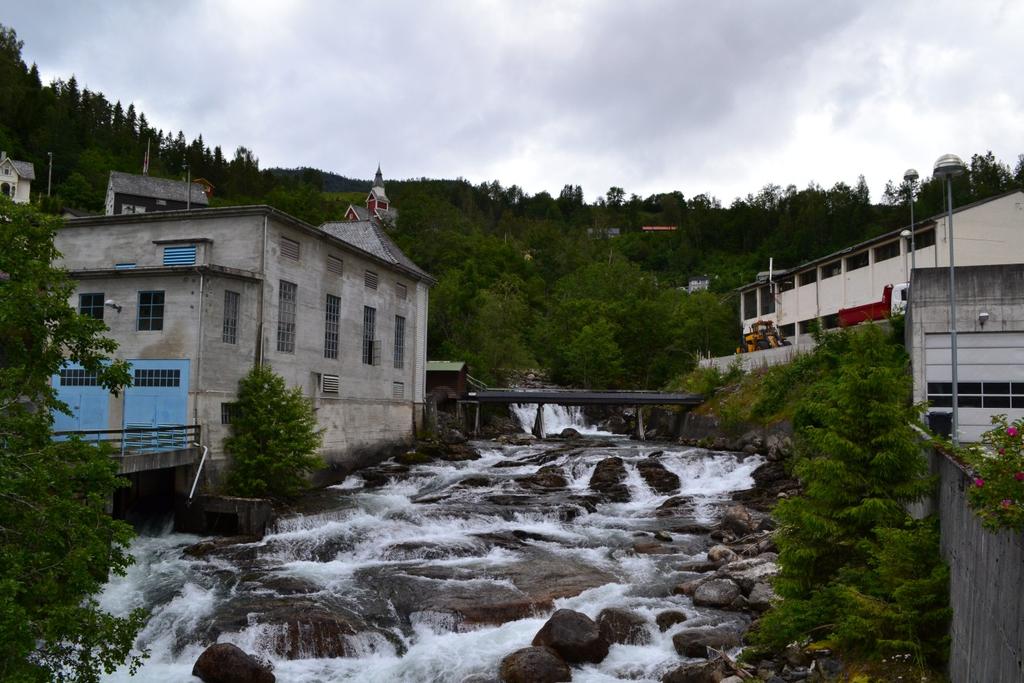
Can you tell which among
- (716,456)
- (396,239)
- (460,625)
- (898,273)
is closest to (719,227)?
(396,239)

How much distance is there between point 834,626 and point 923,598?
2025 millimetres

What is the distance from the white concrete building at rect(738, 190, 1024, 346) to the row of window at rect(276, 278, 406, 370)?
23.5 meters

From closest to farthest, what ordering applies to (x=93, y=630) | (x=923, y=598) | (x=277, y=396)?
(x=93, y=630) → (x=923, y=598) → (x=277, y=396)

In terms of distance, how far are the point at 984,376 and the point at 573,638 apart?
523 inches

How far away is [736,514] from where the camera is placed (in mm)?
22000

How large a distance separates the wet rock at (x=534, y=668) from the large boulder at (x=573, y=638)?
0.46 meters

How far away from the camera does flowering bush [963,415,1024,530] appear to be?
19.5ft

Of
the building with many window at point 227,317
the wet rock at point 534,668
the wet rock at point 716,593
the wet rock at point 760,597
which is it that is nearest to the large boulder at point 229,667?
the wet rock at point 534,668

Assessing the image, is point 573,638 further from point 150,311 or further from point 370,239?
point 370,239

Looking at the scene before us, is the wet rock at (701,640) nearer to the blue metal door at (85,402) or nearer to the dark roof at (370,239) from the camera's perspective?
the blue metal door at (85,402)

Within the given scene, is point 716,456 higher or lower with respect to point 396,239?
lower

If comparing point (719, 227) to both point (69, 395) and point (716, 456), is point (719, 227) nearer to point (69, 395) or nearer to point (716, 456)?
point (716, 456)

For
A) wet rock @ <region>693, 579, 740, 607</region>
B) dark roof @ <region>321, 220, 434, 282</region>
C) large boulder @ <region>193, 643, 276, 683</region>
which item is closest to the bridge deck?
dark roof @ <region>321, 220, 434, 282</region>

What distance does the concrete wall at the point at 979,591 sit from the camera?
6.11 metres
